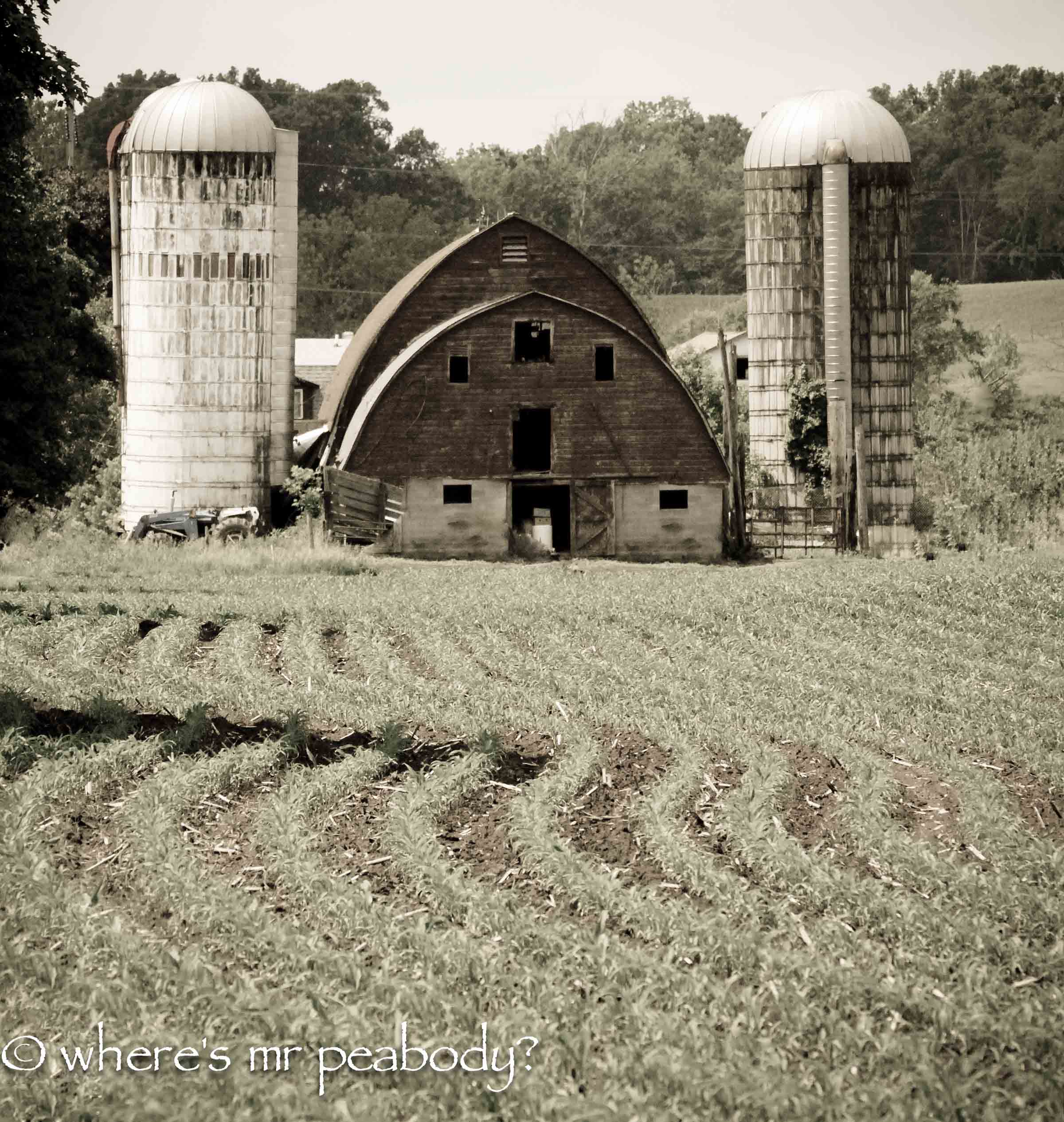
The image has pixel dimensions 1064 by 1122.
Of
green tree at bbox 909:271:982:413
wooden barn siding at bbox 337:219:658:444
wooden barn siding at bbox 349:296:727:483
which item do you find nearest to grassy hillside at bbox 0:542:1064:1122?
wooden barn siding at bbox 349:296:727:483

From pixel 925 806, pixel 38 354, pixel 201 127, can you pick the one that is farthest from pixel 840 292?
pixel 925 806

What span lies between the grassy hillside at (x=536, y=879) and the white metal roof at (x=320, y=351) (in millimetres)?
33899

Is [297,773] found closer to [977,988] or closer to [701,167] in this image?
[977,988]

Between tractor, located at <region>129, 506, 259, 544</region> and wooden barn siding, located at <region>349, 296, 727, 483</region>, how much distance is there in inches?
183

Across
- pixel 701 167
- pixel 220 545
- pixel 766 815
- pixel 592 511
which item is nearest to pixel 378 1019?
pixel 766 815

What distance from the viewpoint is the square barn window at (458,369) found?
37.2 metres

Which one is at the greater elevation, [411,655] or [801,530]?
[801,530]

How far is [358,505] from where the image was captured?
36281 millimetres

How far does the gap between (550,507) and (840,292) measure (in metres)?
8.41

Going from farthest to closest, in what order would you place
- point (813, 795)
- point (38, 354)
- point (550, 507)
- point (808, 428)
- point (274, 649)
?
point (550, 507), point (808, 428), point (38, 354), point (274, 649), point (813, 795)

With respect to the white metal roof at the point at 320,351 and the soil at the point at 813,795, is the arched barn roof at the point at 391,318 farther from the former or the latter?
the soil at the point at 813,795

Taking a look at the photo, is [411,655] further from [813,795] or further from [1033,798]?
[1033,798]

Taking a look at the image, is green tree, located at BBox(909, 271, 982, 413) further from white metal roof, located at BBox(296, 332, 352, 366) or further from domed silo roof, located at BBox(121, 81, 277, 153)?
domed silo roof, located at BBox(121, 81, 277, 153)

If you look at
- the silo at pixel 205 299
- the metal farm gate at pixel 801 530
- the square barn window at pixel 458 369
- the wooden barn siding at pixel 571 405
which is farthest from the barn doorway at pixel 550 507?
the silo at pixel 205 299
